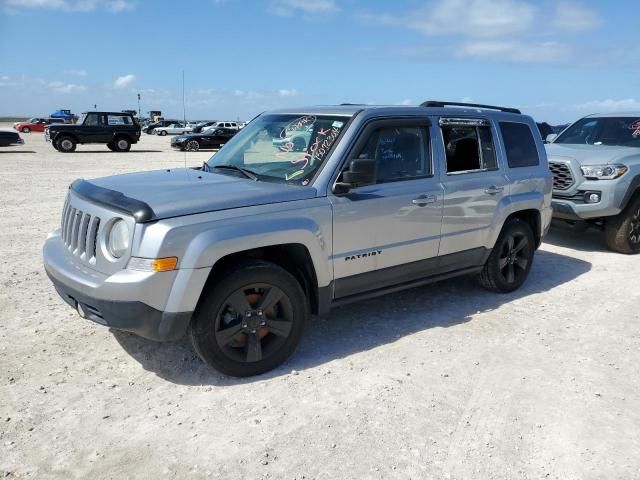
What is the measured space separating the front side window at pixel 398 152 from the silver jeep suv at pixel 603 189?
3712 mm

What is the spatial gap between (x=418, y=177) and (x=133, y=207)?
7.63ft

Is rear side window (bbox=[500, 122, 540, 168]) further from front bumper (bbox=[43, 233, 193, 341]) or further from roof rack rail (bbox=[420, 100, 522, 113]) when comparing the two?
front bumper (bbox=[43, 233, 193, 341])

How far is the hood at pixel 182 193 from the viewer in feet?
10.9

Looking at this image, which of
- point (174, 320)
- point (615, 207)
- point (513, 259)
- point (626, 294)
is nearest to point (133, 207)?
point (174, 320)

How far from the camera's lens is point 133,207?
325cm

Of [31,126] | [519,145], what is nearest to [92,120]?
[519,145]

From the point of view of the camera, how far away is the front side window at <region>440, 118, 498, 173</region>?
4727 mm

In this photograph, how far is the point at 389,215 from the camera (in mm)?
4195

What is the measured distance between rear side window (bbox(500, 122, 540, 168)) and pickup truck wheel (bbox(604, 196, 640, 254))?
2551mm

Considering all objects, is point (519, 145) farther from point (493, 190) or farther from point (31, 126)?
point (31, 126)

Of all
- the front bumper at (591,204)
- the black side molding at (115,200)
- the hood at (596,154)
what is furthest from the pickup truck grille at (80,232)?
the hood at (596,154)

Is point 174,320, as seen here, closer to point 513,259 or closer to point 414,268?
point 414,268

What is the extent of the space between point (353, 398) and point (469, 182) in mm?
2329

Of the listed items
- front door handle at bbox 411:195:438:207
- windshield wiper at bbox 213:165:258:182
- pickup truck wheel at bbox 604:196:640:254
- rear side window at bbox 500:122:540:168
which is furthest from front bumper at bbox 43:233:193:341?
pickup truck wheel at bbox 604:196:640:254
